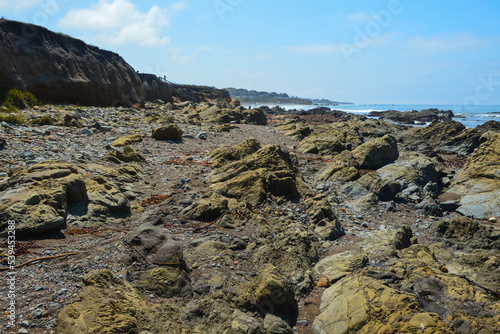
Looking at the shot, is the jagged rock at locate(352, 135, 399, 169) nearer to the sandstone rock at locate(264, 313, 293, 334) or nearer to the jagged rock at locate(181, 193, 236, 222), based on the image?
the jagged rock at locate(181, 193, 236, 222)

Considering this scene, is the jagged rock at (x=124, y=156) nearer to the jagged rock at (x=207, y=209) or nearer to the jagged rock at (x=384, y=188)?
the jagged rock at (x=207, y=209)

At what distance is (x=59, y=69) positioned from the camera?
22750 millimetres

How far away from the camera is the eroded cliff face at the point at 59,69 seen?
1950 cm

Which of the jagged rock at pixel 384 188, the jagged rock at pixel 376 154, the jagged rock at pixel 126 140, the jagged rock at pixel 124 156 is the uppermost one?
the jagged rock at pixel 126 140

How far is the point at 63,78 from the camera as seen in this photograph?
22984 millimetres

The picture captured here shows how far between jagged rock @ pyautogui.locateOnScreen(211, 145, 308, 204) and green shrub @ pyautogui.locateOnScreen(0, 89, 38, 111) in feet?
43.2

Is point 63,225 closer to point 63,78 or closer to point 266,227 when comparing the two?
point 266,227

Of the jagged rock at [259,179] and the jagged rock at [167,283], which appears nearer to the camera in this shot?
the jagged rock at [167,283]

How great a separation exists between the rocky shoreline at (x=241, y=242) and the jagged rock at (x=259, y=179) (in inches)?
1.8

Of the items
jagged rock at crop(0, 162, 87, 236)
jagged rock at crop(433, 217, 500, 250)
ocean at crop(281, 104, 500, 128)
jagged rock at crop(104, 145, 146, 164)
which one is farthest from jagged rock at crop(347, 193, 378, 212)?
ocean at crop(281, 104, 500, 128)

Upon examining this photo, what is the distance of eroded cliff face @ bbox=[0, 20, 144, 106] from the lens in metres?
19.5

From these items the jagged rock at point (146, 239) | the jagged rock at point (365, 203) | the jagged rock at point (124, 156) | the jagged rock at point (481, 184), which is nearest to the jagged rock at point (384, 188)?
the jagged rock at point (365, 203)

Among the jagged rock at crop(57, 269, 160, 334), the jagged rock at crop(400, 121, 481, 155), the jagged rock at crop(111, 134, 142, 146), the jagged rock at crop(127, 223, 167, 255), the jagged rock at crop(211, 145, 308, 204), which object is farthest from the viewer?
the jagged rock at crop(400, 121, 481, 155)

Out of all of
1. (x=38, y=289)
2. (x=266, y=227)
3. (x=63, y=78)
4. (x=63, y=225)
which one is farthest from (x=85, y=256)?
(x=63, y=78)
